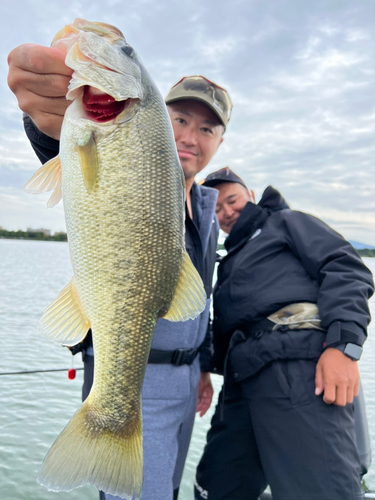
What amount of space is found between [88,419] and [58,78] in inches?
56.0

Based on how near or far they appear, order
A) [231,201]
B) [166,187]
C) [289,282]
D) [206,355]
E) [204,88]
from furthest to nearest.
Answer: [231,201] → [206,355] → [204,88] → [289,282] → [166,187]

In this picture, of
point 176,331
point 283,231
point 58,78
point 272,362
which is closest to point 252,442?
point 272,362

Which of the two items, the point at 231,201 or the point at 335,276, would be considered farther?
the point at 231,201

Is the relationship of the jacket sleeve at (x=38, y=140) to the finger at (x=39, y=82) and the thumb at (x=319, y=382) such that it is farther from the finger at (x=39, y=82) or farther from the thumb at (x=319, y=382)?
the thumb at (x=319, y=382)

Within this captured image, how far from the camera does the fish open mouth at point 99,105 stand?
1.57 meters

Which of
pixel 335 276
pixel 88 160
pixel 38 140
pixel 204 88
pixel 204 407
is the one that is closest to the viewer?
pixel 88 160

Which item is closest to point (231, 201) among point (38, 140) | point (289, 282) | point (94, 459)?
point (289, 282)

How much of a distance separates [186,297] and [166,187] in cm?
49

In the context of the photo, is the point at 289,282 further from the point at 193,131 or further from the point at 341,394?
the point at 193,131

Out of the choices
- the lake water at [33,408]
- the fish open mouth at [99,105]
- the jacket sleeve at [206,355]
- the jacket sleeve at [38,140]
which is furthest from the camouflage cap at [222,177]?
the lake water at [33,408]

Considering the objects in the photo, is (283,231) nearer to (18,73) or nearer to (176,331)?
(176,331)

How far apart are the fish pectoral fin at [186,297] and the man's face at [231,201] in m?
2.60

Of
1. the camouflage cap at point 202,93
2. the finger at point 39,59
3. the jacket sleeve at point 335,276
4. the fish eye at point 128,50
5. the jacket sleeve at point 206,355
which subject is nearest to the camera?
the finger at point 39,59

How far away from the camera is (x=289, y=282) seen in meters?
2.86
